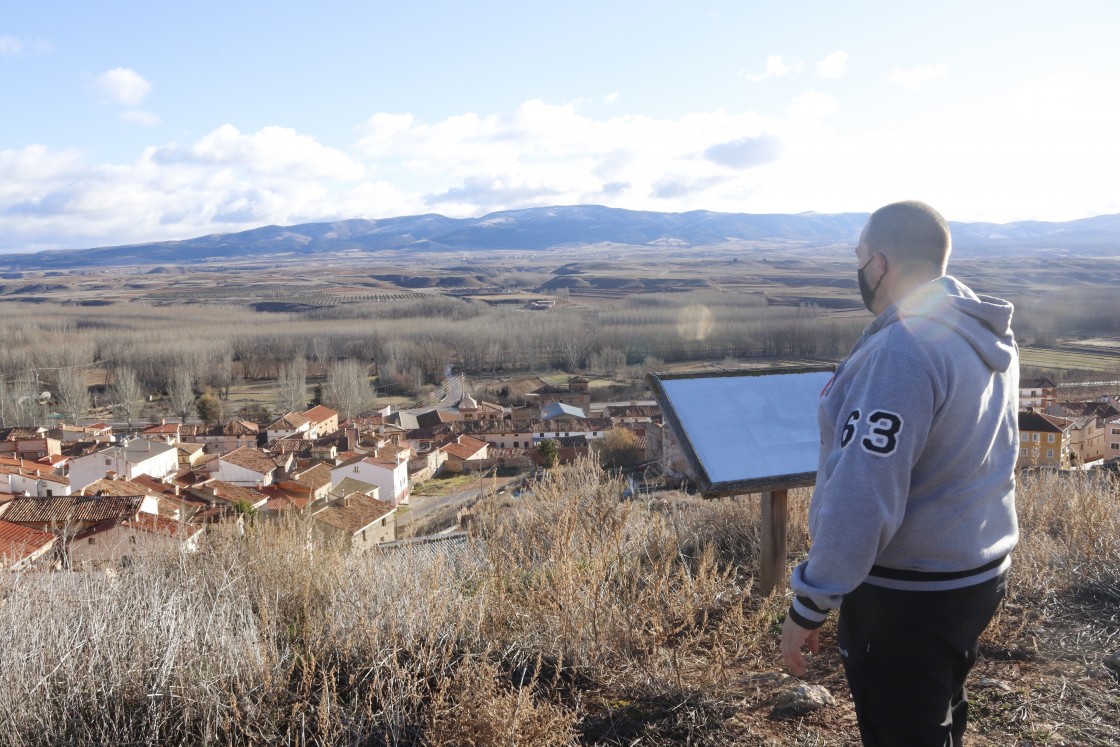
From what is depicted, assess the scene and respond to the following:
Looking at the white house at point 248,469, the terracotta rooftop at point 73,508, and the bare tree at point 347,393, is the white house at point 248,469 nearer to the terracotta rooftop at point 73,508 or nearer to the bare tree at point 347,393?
the terracotta rooftop at point 73,508

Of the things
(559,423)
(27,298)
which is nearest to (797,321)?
(559,423)

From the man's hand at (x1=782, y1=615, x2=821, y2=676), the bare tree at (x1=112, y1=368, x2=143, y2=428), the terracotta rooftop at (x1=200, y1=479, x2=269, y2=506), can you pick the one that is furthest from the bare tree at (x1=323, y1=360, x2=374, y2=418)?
the man's hand at (x1=782, y1=615, x2=821, y2=676)

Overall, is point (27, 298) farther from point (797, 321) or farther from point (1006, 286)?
point (1006, 286)

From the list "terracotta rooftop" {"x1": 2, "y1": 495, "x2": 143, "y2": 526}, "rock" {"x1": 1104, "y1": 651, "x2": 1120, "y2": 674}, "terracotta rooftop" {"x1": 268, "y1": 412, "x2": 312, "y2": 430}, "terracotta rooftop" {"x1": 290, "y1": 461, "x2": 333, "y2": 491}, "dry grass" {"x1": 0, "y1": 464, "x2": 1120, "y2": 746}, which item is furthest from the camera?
"terracotta rooftop" {"x1": 268, "y1": 412, "x2": 312, "y2": 430}

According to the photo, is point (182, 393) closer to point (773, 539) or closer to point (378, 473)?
point (378, 473)

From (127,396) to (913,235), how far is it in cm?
4696

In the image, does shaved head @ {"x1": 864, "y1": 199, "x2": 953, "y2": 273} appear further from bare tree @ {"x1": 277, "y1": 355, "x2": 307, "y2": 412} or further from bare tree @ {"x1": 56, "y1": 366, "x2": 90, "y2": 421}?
bare tree @ {"x1": 56, "y1": 366, "x2": 90, "y2": 421}

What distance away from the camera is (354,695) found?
2.33 metres

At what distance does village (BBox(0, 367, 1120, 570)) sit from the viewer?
40.9ft

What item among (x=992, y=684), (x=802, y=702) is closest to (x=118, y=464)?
(x=802, y=702)

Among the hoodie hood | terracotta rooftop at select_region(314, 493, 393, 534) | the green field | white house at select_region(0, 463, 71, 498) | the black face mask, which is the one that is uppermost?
the black face mask

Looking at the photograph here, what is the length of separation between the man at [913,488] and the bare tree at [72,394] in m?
45.6

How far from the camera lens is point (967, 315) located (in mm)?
1600

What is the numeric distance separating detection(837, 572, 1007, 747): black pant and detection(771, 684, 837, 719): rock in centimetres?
78
